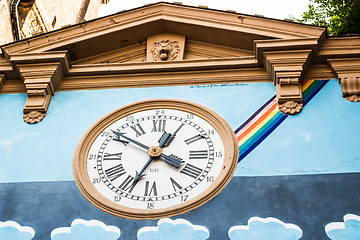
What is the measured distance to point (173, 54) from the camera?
9805 mm

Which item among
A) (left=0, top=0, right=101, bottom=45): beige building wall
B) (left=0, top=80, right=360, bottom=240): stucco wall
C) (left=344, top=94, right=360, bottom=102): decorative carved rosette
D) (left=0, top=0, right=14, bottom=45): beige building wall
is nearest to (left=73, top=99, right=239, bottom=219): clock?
(left=0, top=80, right=360, bottom=240): stucco wall

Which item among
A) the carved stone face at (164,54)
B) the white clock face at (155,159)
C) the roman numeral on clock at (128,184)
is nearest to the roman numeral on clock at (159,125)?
the white clock face at (155,159)

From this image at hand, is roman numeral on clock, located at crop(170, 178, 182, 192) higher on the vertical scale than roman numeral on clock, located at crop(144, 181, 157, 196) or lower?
higher

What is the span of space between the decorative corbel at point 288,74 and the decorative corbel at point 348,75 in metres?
0.38

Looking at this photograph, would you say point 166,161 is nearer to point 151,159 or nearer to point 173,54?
point 151,159

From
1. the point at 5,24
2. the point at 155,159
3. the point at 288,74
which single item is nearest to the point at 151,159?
the point at 155,159

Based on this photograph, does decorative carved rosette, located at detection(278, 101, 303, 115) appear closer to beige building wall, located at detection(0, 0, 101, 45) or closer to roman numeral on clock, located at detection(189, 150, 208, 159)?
roman numeral on clock, located at detection(189, 150, 208, 159)

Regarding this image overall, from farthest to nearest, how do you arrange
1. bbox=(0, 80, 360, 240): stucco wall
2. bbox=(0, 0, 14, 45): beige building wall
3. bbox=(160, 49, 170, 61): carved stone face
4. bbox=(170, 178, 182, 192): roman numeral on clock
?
bbox=(0, 0, 14, 45): beige building wall, bbox=(160, 49, 170, 61): carved stone face, bbox=(170, 178, 182, 192): roman numeral on clock, bbox=(0, 80, 360, 240): stucco wall

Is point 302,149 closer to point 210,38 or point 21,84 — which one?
point 210,38

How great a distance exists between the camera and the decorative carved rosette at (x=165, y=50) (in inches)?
384

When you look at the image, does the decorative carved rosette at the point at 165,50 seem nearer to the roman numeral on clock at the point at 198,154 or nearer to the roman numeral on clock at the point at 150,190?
the roman numeral on clock at the point at 198,154

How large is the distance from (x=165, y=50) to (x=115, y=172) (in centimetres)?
221

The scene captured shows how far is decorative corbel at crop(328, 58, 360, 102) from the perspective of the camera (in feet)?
29.3

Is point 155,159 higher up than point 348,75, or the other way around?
point 348,75
